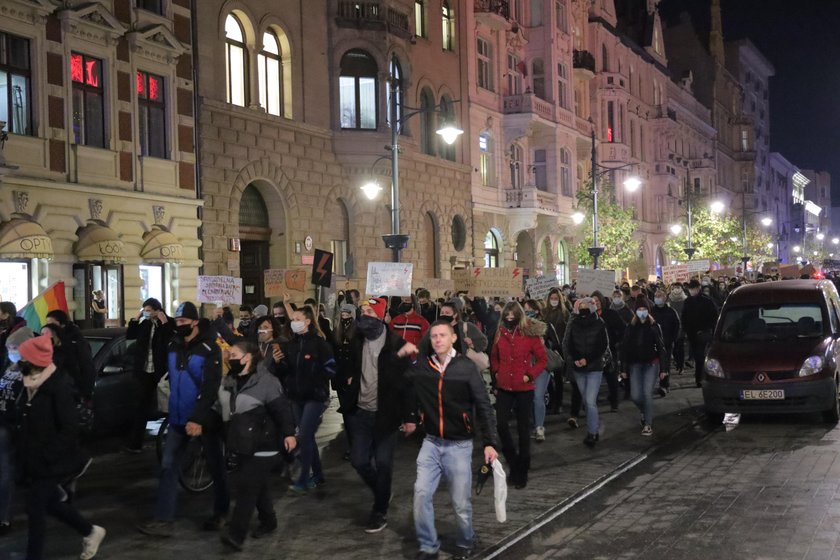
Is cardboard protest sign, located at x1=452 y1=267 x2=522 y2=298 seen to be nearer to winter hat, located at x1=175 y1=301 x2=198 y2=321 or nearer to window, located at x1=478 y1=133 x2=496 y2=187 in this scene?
window, located at x1=478 y1=133 x2=496 y2=187

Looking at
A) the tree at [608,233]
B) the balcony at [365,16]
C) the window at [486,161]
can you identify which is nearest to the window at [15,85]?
the balcony at [365,16]

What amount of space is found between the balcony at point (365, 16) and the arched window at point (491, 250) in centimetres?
1107

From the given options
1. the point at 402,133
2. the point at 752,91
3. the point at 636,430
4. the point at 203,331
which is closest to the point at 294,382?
the point at 203,331

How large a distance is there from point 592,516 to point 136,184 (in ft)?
56.8

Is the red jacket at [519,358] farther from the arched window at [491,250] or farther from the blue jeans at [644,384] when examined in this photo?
the arched window at [491,250]

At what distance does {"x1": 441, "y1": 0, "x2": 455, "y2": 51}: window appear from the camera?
3688 centimetres

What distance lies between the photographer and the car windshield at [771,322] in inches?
570

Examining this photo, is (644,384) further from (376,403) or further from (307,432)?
(376,403)

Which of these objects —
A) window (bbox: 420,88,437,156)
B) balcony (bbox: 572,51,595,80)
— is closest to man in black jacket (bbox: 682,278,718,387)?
window (bbox: 420,88,437,156)

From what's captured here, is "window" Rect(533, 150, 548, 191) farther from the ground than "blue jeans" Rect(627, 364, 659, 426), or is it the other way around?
"window" Rect(533, 150, 548, 191)

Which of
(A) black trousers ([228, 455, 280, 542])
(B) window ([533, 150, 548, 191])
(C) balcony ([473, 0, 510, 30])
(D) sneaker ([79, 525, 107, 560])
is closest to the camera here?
(D) sneaker ([79, 525, 107, 560])

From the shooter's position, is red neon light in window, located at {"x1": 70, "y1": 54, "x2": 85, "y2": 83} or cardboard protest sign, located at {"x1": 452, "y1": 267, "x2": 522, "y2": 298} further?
cardboard protest sign, located at {"x1": 452, "y1": 267, "x2": 522, "y2": 298}

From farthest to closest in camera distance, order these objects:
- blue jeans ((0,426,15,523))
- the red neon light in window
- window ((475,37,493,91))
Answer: window ((475,37,493,91))
the red neon light in window
blue jeans ((0,426,15,523))

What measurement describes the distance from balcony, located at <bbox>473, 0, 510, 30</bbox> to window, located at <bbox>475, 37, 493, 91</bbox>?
29.9 inches
